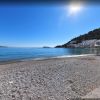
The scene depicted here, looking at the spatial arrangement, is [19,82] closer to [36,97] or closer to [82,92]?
[36,97]

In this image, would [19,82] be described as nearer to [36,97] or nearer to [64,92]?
[36,97]

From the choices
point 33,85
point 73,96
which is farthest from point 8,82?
point 73,96

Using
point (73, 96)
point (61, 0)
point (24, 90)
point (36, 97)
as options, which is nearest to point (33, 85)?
point (24, 90)

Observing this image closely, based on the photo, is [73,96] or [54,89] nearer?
[73,96]

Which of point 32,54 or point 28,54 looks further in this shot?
point 32,54

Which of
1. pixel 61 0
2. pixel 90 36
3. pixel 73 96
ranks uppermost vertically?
pixel 90 36

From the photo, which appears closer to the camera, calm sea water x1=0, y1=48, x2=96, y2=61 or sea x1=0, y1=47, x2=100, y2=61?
sea x1=0, y1=47, x2=100, y2=61

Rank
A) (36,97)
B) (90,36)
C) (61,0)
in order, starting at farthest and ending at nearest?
(90,36) → (36,97) → (61,0)

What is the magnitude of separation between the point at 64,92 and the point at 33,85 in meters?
1.44

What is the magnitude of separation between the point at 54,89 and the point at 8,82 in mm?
2198

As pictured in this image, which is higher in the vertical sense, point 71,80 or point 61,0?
point 61,0

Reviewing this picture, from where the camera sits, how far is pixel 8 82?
688 cm

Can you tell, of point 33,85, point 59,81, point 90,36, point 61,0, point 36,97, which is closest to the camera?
point 61,0

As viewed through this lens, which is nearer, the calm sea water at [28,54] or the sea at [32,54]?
the sea at [32,54]
